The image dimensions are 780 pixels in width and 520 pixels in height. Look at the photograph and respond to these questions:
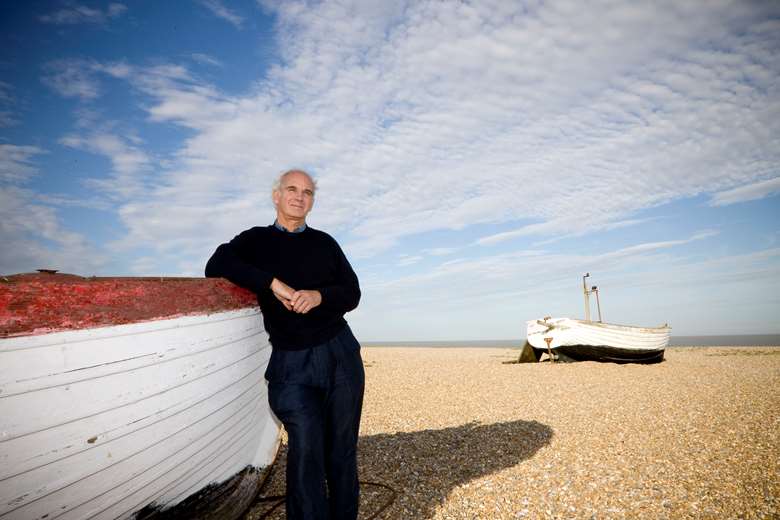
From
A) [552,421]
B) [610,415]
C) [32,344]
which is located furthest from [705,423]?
[32,344]

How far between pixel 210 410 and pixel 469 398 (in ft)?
28.4

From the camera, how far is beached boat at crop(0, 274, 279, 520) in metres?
2.05

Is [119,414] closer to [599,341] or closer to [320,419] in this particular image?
[320,419]

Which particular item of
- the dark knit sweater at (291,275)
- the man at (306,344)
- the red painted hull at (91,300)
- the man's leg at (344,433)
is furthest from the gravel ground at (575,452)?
the red painted hull at (91,300)

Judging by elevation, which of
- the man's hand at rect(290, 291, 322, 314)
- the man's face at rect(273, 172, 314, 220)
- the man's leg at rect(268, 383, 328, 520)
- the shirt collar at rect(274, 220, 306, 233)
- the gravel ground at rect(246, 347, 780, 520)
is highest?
the man's face at rect(273, 172, 314, 220)

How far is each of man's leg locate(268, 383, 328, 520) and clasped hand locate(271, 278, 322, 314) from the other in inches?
22.5

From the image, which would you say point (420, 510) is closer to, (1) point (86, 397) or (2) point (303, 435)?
(2) point (303, 435)

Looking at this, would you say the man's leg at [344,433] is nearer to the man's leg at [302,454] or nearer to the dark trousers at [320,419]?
the dark trousers at [320,419]

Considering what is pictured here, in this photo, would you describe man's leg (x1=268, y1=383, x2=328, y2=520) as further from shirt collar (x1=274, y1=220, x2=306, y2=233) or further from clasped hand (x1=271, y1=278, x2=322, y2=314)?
shirt collar (x1=274, y1=220, x2=306, y2=233)

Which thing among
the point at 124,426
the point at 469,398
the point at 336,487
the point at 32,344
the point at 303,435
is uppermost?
the point at 32,344

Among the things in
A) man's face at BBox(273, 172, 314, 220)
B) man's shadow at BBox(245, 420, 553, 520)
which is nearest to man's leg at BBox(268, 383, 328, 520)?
man's face at BBox(273, 172, 314, 220)

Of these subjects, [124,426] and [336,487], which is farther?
[336,487]

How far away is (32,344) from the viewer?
80.8 inches

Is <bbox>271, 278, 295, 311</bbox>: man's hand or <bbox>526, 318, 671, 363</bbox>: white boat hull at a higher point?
<bbox>271, 278, 295, 311</bbox>: man's hand
